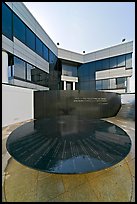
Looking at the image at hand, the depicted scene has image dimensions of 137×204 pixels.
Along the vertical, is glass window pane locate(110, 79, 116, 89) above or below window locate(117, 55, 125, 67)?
below

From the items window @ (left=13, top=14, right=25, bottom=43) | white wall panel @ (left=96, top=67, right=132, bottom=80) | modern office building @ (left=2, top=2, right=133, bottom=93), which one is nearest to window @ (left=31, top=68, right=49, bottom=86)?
modern office building @ (left=2, top=2, right=133, bottom=93)

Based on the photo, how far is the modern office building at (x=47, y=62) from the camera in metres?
10.5

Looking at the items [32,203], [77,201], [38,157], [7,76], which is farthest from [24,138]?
[7,76]

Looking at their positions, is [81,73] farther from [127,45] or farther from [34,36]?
[34,36]

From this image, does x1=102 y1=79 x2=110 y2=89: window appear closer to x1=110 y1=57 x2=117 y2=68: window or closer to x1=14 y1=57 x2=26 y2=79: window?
x1=110 y1=57 x2=117 y2=68: window

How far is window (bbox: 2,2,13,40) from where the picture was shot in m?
9.55

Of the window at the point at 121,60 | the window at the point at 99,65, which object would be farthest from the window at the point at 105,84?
the window at the point at 121,60

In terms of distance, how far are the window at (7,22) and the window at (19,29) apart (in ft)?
2.15

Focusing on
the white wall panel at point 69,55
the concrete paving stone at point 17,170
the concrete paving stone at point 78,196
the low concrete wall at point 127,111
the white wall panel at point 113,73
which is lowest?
the concrete paving stone at point 78,196

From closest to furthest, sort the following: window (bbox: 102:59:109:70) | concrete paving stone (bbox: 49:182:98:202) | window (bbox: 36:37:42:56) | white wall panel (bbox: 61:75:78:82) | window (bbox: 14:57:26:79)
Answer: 1. concrete paving stone (bbox: 49:182:98:202)
2. window (bbox: 14:57:26:79)
3. window (bbox: 36:37:42:56)
4. window (bbox: 102:59:109:70)
5. white wall panel (bbox: 61:75:78:82)

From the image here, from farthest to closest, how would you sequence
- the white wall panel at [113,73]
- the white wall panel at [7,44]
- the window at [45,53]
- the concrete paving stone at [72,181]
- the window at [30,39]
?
the white wall panel at [113,73] < the window at [45,53] < the window at [30,39] < the white wall panel at [7,44] < the concrete paving stone at [72,181]

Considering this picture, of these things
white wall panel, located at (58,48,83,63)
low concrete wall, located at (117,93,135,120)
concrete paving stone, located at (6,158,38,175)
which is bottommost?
concrete paving stone, located at (6,158,38,175)

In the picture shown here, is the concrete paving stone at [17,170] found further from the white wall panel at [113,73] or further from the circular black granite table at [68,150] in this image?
the white wall panel at [113,73]

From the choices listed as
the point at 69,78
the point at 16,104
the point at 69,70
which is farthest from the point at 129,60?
the point at 16,104
